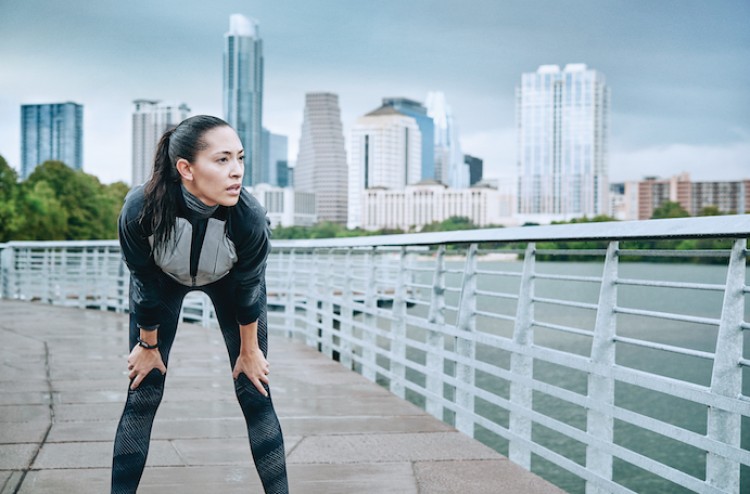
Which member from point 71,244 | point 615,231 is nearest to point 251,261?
point 615,231

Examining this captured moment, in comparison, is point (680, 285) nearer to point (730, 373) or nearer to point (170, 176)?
point (730, 373)

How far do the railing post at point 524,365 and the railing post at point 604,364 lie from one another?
2.41 ft

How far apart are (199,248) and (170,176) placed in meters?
0.21

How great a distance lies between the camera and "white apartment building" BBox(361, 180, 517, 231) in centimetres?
17500

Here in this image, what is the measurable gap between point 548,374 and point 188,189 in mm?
30396

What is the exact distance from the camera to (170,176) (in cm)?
255

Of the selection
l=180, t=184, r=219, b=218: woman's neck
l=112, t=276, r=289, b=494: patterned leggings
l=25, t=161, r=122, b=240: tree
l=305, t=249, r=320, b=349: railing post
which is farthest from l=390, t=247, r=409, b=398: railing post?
l=25, t=161, r=122, b=240: tree

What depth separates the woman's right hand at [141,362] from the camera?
8.96ft

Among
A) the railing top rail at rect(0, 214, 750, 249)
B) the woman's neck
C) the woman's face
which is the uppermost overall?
the woman's face

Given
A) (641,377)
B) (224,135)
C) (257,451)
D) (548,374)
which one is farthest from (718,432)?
(548,374)

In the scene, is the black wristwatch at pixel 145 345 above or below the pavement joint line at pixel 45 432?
above

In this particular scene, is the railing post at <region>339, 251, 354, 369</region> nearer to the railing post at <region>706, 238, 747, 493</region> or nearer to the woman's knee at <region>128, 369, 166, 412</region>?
the woman's knee at <region>128, 369, 166, 412</region>

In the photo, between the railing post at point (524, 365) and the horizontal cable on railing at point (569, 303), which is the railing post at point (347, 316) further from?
the horizontal cable on railing at point (569, 303)

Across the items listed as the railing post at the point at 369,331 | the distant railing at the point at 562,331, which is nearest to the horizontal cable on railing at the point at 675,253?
the distant railing at the point at 562,331
